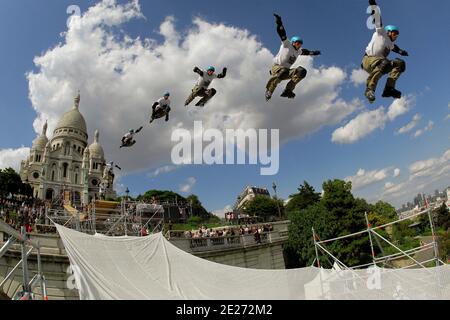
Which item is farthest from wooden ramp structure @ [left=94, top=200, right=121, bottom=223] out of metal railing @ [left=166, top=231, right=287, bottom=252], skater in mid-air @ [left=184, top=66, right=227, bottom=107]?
skater in mid-air @ [left=184, top=66, right=227, bottom=107]

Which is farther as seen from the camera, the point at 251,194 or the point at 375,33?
the point at 251,194

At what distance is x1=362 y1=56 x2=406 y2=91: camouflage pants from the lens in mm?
9219

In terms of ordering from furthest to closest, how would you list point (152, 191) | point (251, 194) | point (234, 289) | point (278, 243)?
point (251, 194) → point (152, 191) → point (278, 243) → point (234, 289)

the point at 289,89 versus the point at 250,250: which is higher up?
the point at 289,89

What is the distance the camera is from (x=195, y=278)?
9266 millimetres

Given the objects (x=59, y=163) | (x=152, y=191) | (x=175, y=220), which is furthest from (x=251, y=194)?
(x=175, y=220)

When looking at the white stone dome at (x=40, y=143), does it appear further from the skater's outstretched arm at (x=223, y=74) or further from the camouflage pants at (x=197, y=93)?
the skater's outstretched arm at (x=223, y=74)

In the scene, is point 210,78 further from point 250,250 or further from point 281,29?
point 250,250

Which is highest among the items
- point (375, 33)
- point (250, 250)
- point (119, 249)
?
point (375, 33)

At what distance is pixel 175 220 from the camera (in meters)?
45.6

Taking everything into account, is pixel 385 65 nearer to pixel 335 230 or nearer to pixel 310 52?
pixel 310 52

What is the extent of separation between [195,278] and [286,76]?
6.94 meters

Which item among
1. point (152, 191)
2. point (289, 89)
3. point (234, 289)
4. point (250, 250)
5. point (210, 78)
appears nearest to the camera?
point (234, 289)

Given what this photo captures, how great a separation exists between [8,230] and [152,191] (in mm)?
96821
